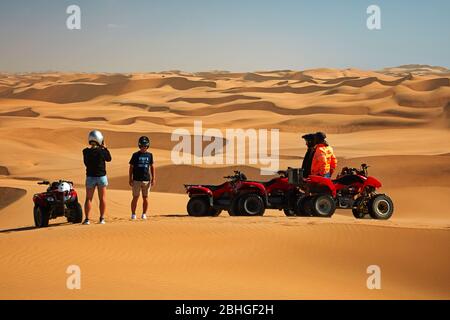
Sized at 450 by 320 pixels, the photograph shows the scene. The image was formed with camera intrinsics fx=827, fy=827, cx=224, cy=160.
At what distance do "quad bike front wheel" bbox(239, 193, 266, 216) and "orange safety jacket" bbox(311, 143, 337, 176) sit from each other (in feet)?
3.42

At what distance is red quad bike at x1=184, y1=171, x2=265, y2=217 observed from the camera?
1401 cm

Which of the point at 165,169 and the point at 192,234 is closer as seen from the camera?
the point at 192,234

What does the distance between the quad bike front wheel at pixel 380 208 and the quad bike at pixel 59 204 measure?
4907 millimetres

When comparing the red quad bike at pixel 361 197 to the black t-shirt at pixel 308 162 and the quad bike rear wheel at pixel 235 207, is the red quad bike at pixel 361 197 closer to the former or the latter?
the black t-shirt at pixel 308 162

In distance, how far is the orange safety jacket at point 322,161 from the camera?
44.0ft

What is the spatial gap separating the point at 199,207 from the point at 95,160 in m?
2.53

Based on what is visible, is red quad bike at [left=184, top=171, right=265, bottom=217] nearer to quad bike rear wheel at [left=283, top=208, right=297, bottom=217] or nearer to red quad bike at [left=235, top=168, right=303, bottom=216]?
red quad bike at [left=235, top=168, right=303, bottom=216]

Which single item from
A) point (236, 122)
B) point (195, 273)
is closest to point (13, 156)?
point (236, 122)

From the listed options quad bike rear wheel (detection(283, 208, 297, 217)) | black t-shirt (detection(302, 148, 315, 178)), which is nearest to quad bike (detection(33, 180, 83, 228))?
quad bike rear wheel (detection(283, 208, 297, 217))

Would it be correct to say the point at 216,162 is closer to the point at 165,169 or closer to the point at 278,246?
the point at 165,169

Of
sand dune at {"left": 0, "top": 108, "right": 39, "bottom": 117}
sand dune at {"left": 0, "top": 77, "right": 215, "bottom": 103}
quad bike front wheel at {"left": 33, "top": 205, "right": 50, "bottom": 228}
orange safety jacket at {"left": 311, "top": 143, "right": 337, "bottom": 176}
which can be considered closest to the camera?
orange safety jacket at {"left": 311, "top": 143, "right": 337, "bottom": 176}

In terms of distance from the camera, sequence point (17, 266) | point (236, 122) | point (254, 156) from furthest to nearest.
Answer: point (236, 122)
point (254, 156)
point (17, 266)
